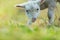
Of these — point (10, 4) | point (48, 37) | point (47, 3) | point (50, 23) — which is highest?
point (10, 4)

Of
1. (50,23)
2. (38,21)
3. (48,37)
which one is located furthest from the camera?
(38,21)

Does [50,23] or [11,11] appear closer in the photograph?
[50,23]

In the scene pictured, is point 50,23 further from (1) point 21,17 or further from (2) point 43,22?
(1) point 21,17

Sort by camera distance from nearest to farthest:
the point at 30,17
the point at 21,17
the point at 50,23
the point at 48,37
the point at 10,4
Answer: the point at 48,37 → the point at 30,17 → the point at 50,23 → the point at 21,17 → the point at 10,4

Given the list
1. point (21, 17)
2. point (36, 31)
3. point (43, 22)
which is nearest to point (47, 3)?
point (43, 22)

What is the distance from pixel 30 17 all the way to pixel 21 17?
1.51 metres

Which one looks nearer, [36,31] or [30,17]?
[36,31]

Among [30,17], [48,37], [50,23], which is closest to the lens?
[48,37]

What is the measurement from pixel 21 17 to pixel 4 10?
1.45 feet

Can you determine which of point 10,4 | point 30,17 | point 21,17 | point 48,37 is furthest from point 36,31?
point 10,4

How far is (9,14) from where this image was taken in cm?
735

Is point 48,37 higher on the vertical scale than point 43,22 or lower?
lower

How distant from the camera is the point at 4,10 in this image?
24.4ft

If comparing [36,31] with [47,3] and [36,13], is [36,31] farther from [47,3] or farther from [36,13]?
[47,3]
